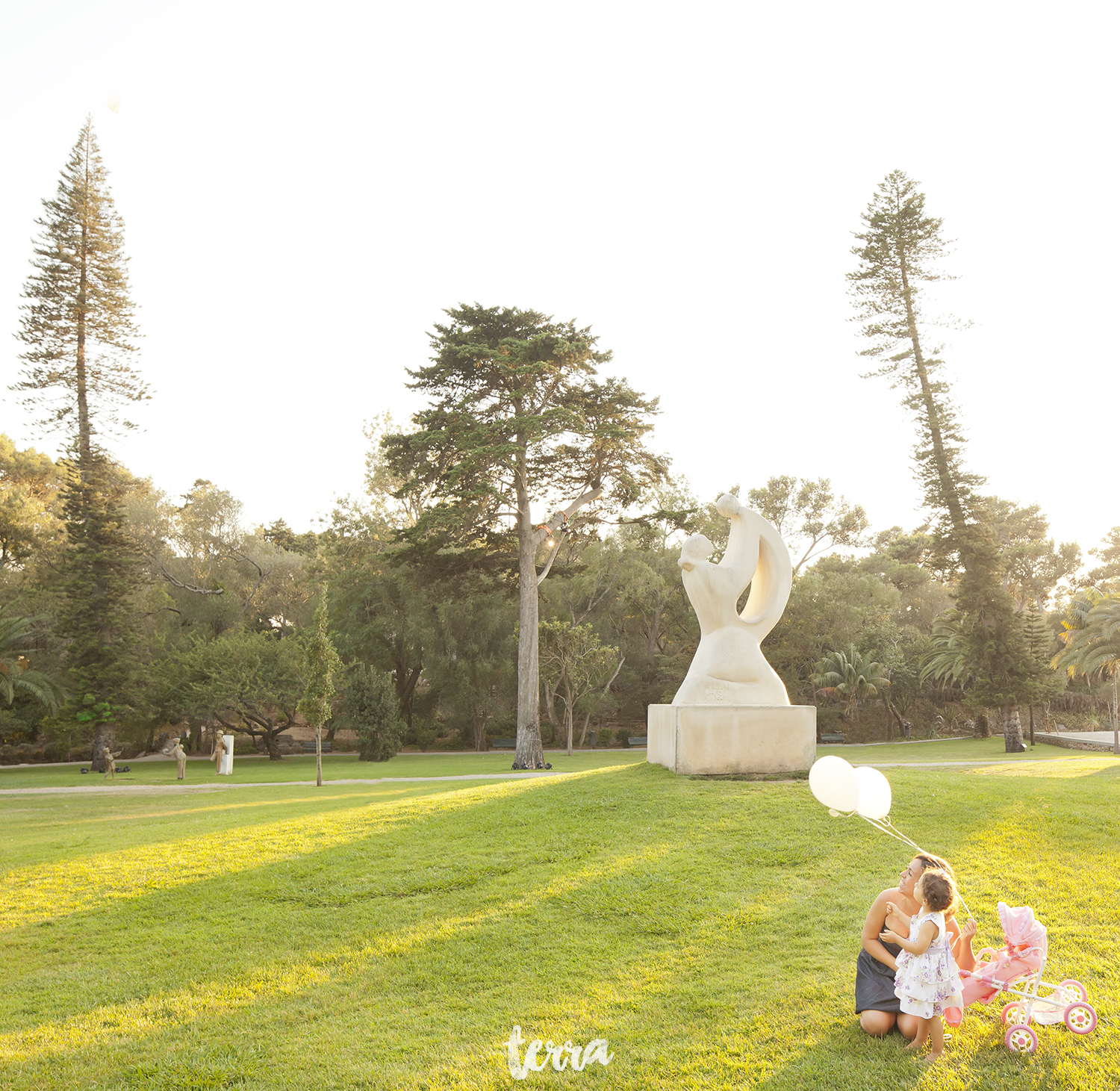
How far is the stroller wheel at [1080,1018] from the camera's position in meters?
4.37

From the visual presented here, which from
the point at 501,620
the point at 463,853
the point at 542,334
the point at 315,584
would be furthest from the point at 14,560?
the point at 463,853

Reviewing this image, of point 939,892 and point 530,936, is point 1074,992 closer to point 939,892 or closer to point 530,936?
point 939,892

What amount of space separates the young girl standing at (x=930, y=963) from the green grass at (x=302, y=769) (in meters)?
16.5

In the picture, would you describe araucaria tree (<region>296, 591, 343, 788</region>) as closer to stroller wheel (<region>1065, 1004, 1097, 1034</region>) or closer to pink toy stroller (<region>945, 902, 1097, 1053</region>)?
pink toy stroller (<region>945, 902, 1097, 1053</region>)

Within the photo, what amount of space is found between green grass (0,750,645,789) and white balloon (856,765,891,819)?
15.9 metres

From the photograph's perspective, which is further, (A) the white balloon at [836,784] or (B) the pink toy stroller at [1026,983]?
(A) the white balloon at [836,784]

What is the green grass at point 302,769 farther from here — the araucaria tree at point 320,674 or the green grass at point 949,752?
the araucaria tree at point 320,674

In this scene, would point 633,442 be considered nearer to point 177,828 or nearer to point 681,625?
point 681,625

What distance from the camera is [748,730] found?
1232 cm

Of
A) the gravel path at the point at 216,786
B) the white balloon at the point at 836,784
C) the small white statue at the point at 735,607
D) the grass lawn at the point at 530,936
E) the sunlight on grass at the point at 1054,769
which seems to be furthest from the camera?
the gravel path at the point at 216,786

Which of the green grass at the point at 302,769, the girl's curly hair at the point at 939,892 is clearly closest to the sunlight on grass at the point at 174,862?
the girl's curly hair at the point at 939,892

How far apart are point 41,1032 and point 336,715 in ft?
86.8

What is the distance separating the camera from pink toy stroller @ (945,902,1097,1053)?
446cm

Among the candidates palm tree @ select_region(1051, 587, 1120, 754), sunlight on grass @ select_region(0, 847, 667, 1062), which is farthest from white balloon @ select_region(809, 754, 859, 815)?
palm tree @ select_region(1051, 587, 1120, 754)
